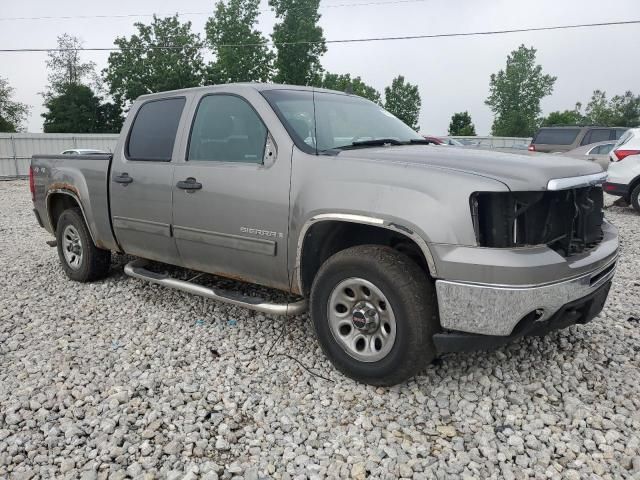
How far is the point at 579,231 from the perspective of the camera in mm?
3061

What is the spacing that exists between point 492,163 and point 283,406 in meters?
1.85

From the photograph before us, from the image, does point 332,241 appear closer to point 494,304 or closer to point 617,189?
point 494,304

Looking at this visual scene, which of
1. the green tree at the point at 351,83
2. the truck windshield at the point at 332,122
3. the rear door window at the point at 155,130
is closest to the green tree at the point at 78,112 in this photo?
the green tree at the point at 351,83

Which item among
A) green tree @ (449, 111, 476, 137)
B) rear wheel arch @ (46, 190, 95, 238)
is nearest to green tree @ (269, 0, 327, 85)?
green tree @ (449, 111, 476, 137)

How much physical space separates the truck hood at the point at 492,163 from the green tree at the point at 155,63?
156 feet

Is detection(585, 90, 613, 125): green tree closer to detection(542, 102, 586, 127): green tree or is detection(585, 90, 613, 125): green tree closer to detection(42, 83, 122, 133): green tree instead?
detection(542, 102, 586, 127): green tree

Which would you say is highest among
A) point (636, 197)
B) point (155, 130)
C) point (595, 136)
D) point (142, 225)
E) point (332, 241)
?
point (155, 130)

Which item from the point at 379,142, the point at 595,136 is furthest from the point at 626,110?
the point at 379,142

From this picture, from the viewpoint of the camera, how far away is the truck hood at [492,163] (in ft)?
8.79

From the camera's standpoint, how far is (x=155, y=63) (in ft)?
159

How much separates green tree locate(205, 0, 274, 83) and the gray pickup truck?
40.5 m

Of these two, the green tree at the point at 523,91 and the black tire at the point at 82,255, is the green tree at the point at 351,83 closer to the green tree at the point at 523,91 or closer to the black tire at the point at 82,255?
the green tree at the point at 523,91

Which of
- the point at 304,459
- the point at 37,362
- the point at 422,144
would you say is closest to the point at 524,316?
the point at 304,459

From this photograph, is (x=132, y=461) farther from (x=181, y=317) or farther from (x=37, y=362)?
(x=181, y=317)
